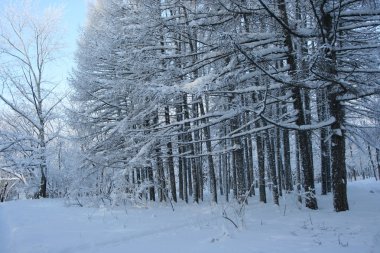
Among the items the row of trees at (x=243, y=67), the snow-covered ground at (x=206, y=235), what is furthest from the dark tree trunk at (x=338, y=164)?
the snow-covered ground at (x=206, y=235)

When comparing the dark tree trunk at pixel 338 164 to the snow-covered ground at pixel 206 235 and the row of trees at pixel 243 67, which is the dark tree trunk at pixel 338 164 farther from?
the snow-covered ground at pixel 206 235

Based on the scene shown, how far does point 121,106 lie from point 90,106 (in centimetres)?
213

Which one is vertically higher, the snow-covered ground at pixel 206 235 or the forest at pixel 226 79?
the forest at pixel 226 79

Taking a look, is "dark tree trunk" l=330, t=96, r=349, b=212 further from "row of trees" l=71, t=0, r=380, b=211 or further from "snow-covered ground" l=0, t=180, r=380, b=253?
"snow-covered ground" l=0, t=180, r=380, b=253

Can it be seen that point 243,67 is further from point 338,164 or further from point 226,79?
point 338,164

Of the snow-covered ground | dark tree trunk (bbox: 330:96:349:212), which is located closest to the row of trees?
dark tree trunk (bbox: 330:96:349:212)

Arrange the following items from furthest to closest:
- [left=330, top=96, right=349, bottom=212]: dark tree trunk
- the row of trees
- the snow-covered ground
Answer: [left=330, top=96, right=349, bottom=212]: dark tree trunk < the row of trees < the snow-covered ground

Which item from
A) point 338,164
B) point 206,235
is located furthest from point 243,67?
point 206,235

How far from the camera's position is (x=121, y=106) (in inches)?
674

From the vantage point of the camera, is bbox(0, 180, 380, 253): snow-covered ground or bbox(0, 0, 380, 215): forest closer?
bbox(0, 180, 380, 253): snow-covered ground

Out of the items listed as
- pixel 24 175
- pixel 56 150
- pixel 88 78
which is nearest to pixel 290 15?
pixel 88 78

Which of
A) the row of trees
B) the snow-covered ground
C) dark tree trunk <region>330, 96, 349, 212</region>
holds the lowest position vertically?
the snow-covered ground

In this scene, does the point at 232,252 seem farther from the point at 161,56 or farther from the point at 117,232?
the point at 161,56

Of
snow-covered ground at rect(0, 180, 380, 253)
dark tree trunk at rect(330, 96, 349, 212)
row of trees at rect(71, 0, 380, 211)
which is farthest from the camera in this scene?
dark tree trunk at rect(330, 96, 349, 212)
